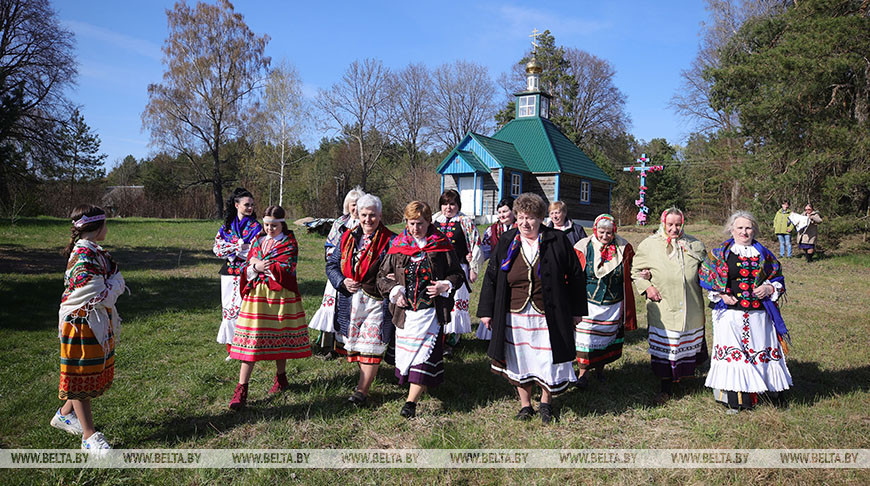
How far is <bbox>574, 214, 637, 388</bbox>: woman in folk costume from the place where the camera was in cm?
537

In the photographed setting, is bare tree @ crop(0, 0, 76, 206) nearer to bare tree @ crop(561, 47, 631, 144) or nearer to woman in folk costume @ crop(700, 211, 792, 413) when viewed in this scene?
woman in folk costume @ crop(700, 211, 792, 413)

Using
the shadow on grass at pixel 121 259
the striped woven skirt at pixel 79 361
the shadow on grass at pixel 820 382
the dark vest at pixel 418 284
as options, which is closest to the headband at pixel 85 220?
the striped woven skirt at pixel 79 361

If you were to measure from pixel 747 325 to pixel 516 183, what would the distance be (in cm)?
2344

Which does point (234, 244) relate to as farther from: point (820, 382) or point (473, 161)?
point (473, 161)

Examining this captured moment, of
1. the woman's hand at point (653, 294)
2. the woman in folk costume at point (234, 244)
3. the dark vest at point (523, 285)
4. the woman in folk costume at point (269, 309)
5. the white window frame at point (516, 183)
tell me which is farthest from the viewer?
the white window frame at point (516, 183)

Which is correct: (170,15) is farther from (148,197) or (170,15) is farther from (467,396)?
(467,396)

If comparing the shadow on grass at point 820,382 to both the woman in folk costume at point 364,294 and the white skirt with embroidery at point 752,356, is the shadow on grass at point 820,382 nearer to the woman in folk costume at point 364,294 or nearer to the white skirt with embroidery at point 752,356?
the white skirt with embroidery at point 752,356

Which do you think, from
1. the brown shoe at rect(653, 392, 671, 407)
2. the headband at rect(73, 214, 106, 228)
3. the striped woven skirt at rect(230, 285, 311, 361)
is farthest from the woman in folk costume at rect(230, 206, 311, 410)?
the brown shoe at rect(653, 392, 671, 407)

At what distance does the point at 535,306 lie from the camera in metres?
4.40

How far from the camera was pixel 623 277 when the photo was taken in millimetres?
5500

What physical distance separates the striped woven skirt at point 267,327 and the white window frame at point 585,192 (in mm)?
26876

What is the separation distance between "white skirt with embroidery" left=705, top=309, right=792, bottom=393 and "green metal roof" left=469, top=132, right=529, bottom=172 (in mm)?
21966

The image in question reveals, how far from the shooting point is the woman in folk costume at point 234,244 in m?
5.53

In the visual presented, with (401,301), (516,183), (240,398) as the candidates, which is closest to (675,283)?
(401,301)
